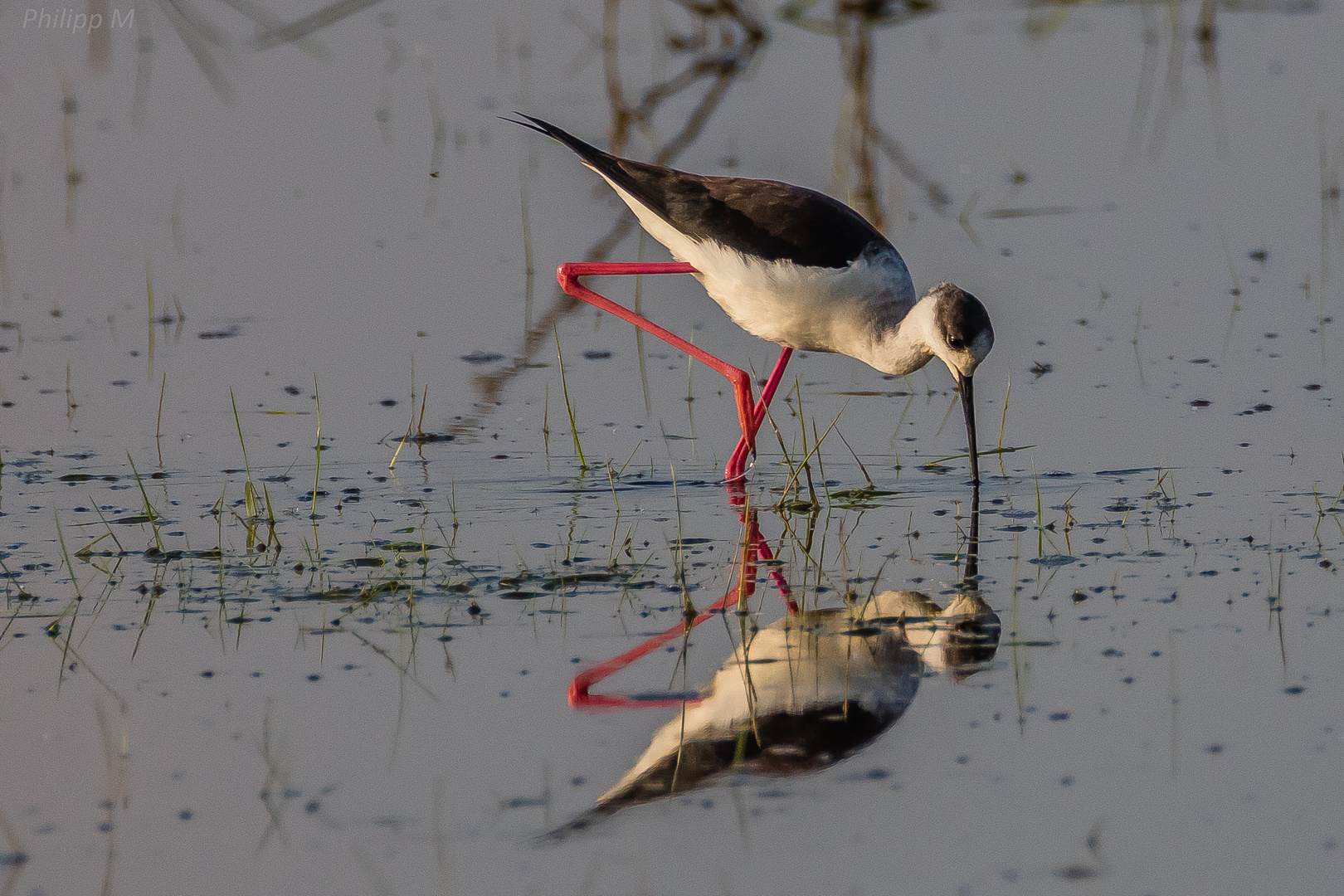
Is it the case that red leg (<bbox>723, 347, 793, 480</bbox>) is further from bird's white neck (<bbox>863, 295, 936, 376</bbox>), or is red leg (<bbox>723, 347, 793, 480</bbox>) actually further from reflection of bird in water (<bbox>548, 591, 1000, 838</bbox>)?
reflection of bird in water (<bbox>548, 591, 1000, 838</bbox>)

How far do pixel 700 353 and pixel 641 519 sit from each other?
1.49m

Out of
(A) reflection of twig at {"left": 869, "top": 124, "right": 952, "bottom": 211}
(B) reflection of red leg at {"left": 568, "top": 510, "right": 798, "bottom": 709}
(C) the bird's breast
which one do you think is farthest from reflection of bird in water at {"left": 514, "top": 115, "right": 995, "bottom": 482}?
(A) reflection of twig at {"left": 869, "top": 124, "right": 952, "bottom": 211}

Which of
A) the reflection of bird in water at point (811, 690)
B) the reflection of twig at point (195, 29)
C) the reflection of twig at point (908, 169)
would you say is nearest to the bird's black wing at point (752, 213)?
the reflection of twig at point (195, 29)

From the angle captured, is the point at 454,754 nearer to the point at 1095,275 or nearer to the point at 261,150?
the point at 1095,275

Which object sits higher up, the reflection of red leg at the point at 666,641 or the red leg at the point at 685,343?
the red leg at the point at 685,343

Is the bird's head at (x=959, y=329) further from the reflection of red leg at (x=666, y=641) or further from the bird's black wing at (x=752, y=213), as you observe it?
the reflection of red leg at (x=666, y=641)

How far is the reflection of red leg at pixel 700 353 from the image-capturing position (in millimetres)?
6559

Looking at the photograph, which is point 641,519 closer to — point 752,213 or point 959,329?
→ point 959,329

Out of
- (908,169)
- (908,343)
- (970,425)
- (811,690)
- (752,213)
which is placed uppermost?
(908,169)

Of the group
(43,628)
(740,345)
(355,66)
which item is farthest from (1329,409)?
(355,66)

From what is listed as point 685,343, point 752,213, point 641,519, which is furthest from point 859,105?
point 641,519

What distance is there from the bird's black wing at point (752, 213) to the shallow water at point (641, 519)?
0.64 meters

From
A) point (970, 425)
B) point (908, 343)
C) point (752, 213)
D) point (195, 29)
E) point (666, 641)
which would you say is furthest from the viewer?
point (752, 213)

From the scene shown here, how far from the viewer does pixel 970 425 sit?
6.20 meters
